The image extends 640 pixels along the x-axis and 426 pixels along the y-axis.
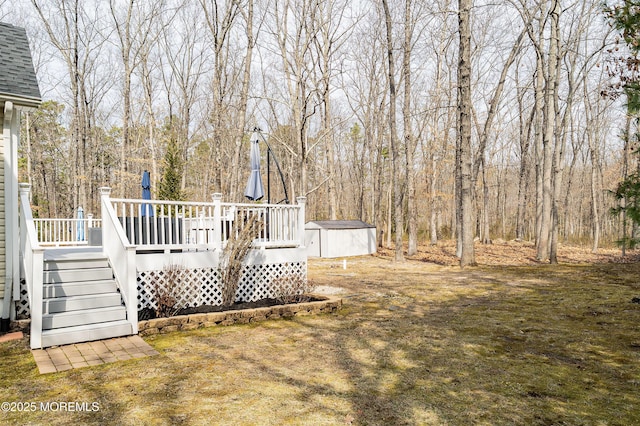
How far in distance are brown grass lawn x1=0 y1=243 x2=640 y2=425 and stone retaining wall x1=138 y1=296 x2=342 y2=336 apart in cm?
22

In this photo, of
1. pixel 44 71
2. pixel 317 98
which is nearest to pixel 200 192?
pixel 44 71

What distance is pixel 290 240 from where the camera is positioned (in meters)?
7.97

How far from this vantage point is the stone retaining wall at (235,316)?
5652 mm

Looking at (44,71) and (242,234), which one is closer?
(242,234)

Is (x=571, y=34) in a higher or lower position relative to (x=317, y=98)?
higher

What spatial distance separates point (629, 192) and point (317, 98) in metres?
16.6

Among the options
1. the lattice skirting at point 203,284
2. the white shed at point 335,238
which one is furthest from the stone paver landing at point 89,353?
the white shed at point 335,238

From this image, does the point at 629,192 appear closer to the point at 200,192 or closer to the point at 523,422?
the point at 523,422

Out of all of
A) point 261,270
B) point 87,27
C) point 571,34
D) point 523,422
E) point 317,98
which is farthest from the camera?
point 87,27

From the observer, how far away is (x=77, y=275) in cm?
594

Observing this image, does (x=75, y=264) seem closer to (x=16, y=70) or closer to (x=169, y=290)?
(x=169, y=290)

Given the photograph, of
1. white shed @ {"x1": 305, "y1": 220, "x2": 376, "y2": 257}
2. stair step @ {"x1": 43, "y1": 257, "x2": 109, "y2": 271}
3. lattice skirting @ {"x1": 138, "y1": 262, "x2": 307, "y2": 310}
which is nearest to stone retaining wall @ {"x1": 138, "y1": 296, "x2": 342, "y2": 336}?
lattice skirting @ {"x1": 138, "y1": 262, "x2": 307, "y2": 310}

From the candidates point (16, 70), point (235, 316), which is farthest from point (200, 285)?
point (16, 70)

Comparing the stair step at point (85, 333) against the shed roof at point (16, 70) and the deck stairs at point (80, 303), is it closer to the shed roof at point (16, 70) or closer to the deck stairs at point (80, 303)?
the deck stairs at point (80, 303)
